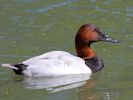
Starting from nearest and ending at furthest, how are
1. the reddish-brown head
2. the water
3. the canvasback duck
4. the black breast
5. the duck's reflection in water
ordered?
the water
the duck's reflection in water
the canvasback duck
the black breast
the reddish-brown head

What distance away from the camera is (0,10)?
472 inches

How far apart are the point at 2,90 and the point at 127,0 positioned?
4.74 meters

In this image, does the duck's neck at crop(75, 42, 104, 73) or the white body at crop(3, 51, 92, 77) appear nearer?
the white body at crop(3, 51, 92, 77)

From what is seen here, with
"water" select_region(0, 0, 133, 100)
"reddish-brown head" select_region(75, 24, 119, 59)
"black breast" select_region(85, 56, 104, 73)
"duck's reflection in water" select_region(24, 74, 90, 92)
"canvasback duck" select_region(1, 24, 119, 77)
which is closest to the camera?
"water" select_region(0, 0, 133, 100)

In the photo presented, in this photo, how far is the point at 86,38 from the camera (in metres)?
9.47

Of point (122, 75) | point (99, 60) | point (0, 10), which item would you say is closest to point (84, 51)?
point (99, 60)

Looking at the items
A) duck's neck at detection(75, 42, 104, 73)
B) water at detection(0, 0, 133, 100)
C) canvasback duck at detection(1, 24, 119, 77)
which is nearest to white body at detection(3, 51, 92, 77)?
canvasback duck at detection(1, 24, 119, 77)

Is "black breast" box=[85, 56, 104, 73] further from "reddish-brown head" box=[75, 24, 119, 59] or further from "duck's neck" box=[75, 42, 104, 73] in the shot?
"reddish-brown head" box=[75, 24, 119, 59]

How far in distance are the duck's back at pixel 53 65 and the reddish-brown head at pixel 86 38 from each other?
17.5 inches

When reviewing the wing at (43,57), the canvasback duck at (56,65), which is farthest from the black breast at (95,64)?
the wing at (43,57)

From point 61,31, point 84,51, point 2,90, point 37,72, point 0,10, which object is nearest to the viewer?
point 2,90

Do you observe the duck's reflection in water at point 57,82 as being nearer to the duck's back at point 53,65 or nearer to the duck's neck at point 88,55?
the duck's back at point 53,65

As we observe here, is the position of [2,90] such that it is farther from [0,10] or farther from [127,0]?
[127,0]

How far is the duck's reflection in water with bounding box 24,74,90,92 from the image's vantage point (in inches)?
335
